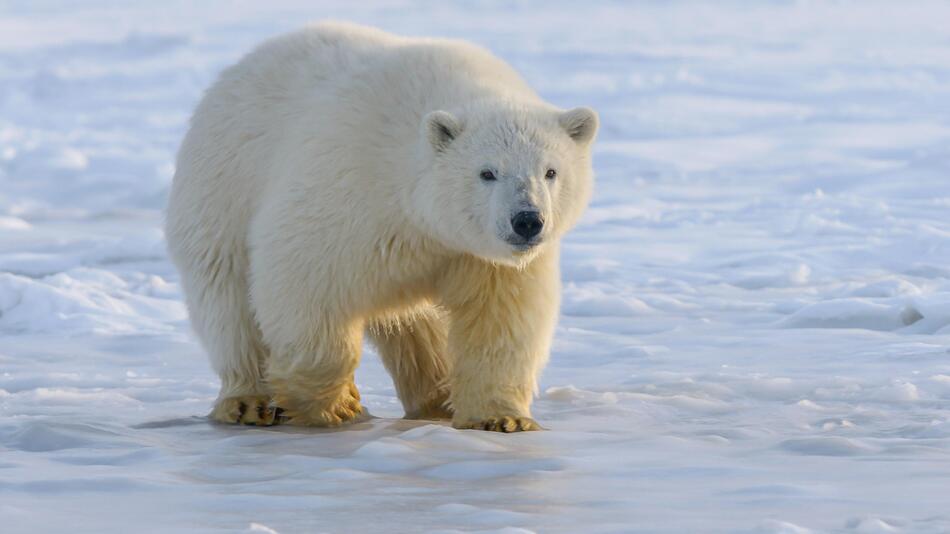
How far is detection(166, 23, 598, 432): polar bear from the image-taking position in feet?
17.1

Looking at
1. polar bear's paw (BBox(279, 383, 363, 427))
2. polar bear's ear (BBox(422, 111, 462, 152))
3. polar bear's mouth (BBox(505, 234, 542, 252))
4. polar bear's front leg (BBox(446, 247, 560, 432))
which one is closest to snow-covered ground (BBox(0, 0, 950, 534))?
polar bear's paw (BBox(279, 383, 363, 427))

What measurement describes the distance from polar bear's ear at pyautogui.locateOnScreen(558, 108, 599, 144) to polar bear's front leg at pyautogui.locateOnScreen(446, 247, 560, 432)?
452 millimetres

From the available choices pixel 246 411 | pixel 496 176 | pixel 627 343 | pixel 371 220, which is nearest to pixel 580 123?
pixel 496 176

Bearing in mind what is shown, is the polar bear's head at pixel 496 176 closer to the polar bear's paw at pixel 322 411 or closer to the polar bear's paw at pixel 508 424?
the polar bear's paw at pixel 508 424

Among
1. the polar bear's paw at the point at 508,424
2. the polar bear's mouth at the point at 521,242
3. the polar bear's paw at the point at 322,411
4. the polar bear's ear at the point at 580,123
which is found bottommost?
the polar bear's paw at the point at 508,424

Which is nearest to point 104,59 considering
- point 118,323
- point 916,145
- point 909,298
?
point 916,145

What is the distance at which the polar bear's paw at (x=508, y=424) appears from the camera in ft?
17.9

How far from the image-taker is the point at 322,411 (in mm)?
5730

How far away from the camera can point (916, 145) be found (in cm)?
1573

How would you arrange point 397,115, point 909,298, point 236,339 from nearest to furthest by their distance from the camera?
point 397,115, point 236,339, point 909,298

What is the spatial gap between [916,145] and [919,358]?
9.66 m

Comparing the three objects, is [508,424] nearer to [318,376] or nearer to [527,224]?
[318,376]

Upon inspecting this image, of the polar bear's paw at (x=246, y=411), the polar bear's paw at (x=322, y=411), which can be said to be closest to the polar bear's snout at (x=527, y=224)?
the polar bear's paw at (x=322, y=411)

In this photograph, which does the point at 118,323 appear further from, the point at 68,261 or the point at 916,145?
the point at 916,145
